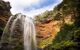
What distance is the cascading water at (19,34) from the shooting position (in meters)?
22.6

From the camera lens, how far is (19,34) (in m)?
24.1

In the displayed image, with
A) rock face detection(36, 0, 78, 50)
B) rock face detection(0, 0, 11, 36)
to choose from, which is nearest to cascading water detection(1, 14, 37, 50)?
rock face detection(0, 0, 11, 36)

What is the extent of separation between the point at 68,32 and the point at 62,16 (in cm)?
434

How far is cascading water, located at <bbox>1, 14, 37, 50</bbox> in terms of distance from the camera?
2258cm

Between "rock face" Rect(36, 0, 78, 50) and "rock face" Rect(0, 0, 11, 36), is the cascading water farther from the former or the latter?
"rock face" Rect(36, 0, 78, 50)

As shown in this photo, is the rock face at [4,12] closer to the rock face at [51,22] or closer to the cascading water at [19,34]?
the cascading water at [19,34]

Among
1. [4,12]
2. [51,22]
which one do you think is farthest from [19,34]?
[51,22]

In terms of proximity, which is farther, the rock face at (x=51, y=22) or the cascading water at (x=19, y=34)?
the rock face at (x=51, y=22)

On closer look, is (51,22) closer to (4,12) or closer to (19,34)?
(19,34)

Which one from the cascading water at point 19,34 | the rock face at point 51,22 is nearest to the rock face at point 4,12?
the cascading water at point 19,34

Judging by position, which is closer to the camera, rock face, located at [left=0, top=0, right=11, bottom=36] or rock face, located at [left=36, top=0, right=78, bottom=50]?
rock face, located at [left=36, top=0, right=78, bottom=50]

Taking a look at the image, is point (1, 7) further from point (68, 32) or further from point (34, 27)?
point (68, 32)

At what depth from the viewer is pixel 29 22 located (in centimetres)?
2703

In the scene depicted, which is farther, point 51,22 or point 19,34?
point 51,22
